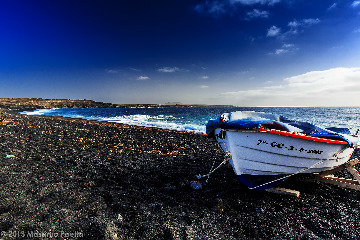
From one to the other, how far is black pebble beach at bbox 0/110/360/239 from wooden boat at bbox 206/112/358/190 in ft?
2.19

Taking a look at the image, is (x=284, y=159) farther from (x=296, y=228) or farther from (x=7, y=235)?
(x=7, y=235)

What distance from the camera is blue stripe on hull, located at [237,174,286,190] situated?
16.1ft

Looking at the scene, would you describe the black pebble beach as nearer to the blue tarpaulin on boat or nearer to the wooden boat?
the wooden boat

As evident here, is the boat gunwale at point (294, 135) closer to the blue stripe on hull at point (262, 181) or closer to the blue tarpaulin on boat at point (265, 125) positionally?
the blue tarpaulin on boat at point (265, 125)

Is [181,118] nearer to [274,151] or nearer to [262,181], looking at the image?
[262,181]

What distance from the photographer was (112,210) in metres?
4.05

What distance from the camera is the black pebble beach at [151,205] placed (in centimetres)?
349

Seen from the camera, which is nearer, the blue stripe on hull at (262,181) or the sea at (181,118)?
the blue stripe on hull at (262,181)

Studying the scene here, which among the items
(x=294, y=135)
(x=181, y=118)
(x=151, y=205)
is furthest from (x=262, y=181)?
(x=181, y=118)

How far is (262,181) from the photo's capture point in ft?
16.4

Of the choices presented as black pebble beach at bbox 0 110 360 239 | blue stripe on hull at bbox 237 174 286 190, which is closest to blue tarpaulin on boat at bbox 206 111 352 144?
blue stripe on hull at bbox 237 174 286 190

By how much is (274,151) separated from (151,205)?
3.56 meters

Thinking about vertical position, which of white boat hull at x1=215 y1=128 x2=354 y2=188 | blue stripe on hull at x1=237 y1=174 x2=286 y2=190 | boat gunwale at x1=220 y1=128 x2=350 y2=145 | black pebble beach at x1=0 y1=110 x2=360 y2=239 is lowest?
black pebble beach at x1=0 y1=110 x2=360 y2=239

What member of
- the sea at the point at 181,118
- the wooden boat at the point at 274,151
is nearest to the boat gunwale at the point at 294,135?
the wooden boat at the point at 274,151
